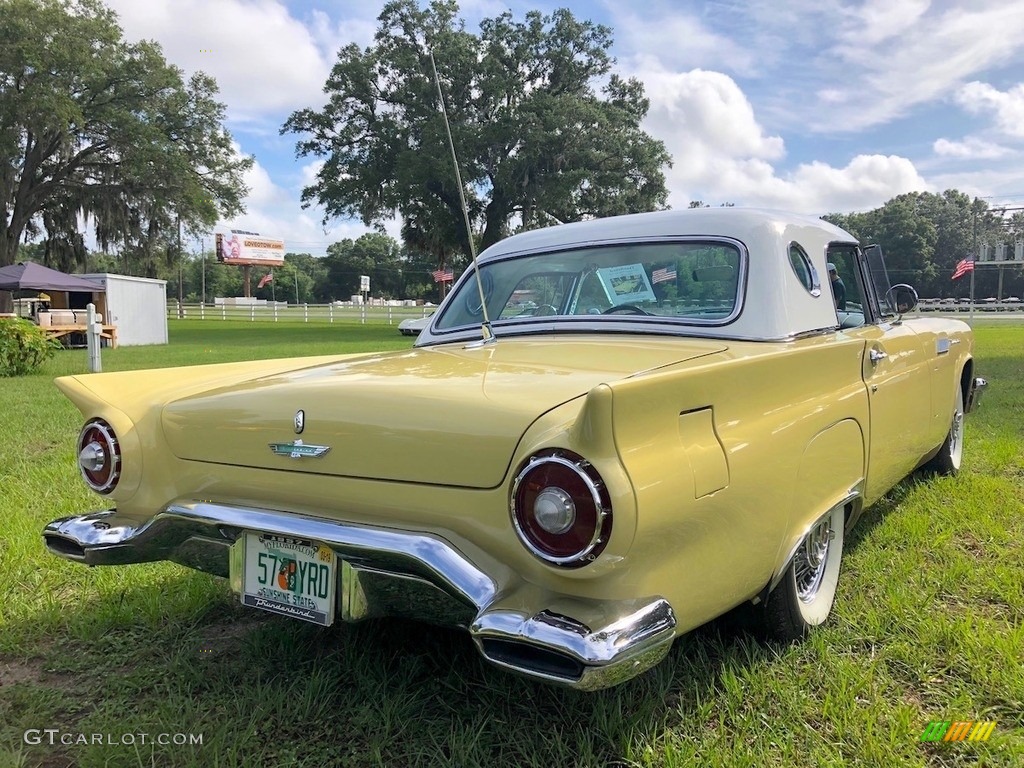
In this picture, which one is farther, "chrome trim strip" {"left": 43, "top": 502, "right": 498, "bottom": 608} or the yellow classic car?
"chrome trim strip" {"left": 43, "top": 502, "right": 498, "bottom": 608}

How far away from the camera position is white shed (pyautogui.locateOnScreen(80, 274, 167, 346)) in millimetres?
18094

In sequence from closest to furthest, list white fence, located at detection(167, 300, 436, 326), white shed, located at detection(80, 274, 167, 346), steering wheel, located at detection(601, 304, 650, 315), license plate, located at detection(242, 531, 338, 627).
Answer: license plate, located at detection(242, 531, 338, 627) < steering wheel, located at detection(601, 304, 650, 315) < white shed, located at detection(80, 274, 167, 346) < white fence, located at detection(167, 300, 436, 326)

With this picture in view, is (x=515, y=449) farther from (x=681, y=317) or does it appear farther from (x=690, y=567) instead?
(x=681, y=317)

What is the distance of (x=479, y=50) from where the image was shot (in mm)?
25500

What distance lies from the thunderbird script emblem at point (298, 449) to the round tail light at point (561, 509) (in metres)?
0.58

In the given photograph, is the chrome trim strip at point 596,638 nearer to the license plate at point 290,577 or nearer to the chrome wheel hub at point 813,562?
the license plate at point 290,577

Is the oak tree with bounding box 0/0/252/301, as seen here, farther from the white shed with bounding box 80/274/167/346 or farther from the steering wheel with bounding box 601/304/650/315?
the steering wheel with bounding box 601/304/650/315

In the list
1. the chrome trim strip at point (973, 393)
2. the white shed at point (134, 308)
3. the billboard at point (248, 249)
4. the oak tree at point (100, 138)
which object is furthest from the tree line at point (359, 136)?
the billboard at point (248, 249)

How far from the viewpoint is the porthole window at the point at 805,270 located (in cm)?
283

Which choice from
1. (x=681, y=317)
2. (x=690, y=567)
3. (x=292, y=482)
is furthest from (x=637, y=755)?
(x=681, y=317)

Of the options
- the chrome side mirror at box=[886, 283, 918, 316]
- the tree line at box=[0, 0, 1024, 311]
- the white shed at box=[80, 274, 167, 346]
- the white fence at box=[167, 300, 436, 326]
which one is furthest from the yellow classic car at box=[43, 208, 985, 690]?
the white fence at box=[167, 300, 436, 326]

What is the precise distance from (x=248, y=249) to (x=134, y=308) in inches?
2063

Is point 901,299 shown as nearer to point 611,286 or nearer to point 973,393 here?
point 973,393

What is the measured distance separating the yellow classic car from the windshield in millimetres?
11
